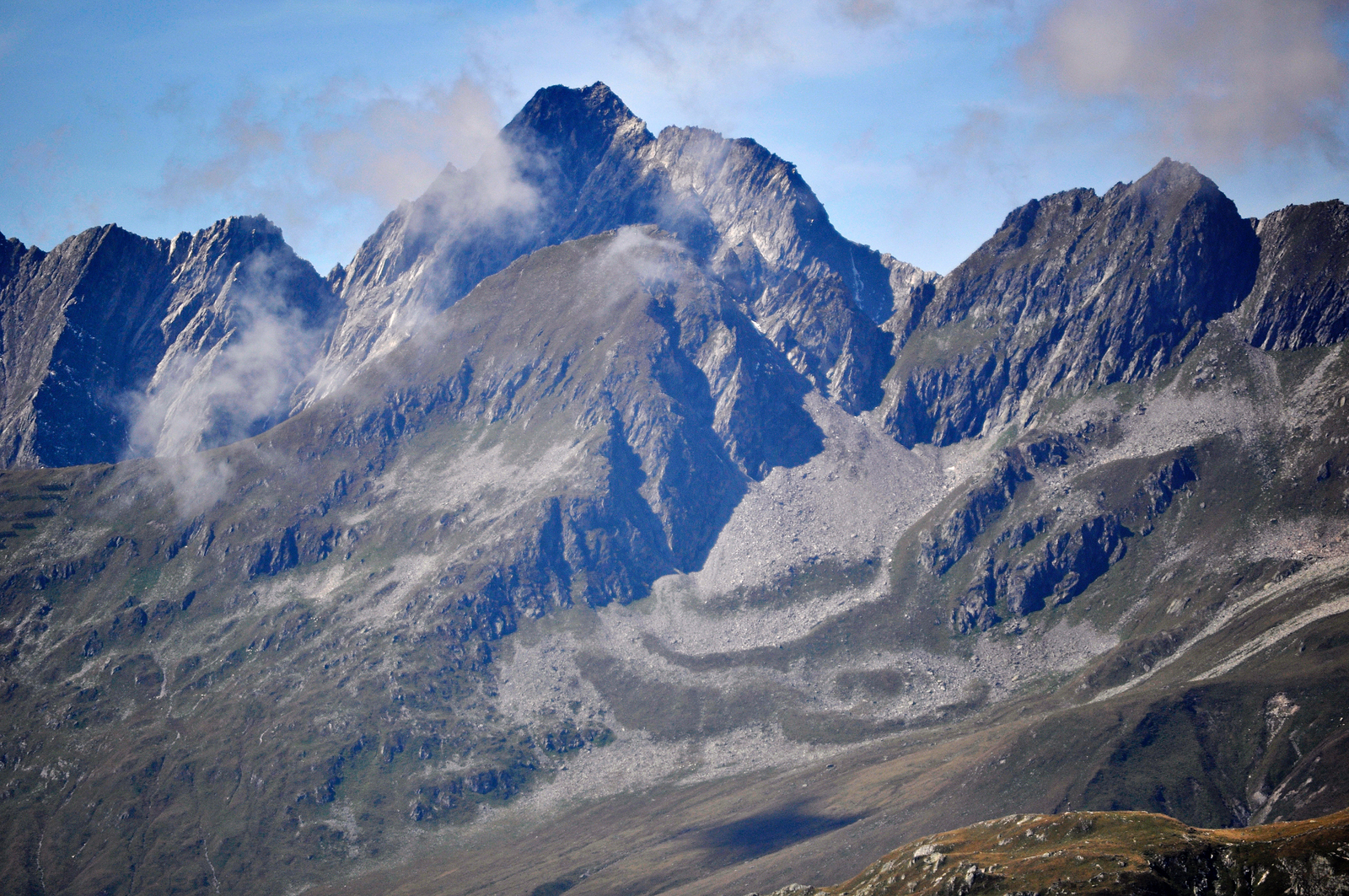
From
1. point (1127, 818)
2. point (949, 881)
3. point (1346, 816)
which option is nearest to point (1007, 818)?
point (1127, 818)

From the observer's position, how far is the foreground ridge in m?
134

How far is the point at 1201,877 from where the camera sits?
5487 inches

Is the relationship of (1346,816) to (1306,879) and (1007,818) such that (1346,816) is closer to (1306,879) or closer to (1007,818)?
(1306,879)

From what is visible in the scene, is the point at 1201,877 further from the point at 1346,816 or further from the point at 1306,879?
the point at 1346,816

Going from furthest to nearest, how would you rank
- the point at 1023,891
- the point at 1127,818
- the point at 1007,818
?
1. the point at 1007,818
2. the point at 1127,818
3. the point at 1023,891

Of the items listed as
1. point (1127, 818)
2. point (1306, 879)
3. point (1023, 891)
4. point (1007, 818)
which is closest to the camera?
point (1306, 879)

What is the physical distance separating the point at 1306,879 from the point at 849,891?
65184 mm

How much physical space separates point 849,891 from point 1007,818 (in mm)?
30090

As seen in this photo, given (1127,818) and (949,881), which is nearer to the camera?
(949,881)

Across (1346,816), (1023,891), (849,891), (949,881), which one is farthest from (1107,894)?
(849,891)

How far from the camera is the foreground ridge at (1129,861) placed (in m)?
134

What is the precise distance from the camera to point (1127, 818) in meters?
160

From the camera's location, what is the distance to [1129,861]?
14162 cm

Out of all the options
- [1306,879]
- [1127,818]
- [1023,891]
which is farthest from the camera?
[1127,818]
